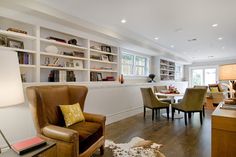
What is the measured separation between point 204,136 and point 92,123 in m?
2.34

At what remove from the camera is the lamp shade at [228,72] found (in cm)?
184

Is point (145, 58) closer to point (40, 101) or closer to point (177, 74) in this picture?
point (177, 74)

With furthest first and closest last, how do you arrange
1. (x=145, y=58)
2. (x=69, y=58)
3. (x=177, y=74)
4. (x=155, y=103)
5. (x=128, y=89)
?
1. (x=177, y=74)
2. (x=145, y=58)
3. (x=128, y=89)
4. (x=155, y=103)
5. (x=69, y=58)

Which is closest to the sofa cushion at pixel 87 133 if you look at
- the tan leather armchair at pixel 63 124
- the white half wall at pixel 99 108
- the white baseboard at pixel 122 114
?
the tan leather armchair at pixel 63 124

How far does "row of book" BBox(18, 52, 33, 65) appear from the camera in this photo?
2.85 metres

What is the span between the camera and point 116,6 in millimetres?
2953

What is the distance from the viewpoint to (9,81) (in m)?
1.47

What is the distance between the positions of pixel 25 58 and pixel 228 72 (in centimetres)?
306

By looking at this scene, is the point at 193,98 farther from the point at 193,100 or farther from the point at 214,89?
the point at 214,89

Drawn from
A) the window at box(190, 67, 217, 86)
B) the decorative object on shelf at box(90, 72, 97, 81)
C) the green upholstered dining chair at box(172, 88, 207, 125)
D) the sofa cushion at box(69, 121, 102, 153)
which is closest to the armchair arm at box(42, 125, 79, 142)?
the sofa cushion at box(69, 121, 102, 153)

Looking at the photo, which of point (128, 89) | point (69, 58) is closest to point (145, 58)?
point (128, 89)

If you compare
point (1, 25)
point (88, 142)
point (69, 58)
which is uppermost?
point (1, 25)

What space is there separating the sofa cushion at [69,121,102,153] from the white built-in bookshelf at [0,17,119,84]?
1254mm

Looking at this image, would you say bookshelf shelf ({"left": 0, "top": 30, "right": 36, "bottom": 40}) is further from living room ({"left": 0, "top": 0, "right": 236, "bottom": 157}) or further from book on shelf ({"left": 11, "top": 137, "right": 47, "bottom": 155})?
book on shelf ({"left": 11, "top": 137, "right": 47, "bottom": 155})
